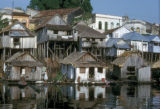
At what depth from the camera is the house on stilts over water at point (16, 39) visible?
2425 inches

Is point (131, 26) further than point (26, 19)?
Yes

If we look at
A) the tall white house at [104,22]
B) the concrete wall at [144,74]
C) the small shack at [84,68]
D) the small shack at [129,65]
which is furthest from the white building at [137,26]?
the small shack at [84,68]

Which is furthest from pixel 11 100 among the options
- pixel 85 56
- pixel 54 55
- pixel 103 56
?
pixel 103 56

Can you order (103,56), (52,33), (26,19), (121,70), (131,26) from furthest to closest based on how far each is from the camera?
(131,26) < (26,19) < (103,56) < (52,33) < (121,70)

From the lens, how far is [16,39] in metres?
63.2

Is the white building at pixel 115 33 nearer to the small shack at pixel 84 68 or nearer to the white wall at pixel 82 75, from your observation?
the small shack at pixel 84 68

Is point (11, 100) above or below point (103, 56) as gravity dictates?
below

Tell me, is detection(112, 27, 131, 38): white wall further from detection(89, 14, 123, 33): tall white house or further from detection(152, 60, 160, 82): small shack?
detection(152, 60, 160, 82): small shack

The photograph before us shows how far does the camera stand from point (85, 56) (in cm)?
5391

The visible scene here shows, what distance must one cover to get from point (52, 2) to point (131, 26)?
2346cm

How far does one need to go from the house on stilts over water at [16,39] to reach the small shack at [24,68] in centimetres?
760

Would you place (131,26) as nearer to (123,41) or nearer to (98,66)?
(123,41)

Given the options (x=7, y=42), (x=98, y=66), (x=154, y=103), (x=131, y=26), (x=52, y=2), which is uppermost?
(x=52, y=2)

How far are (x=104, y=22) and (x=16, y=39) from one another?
31144 millimetres
